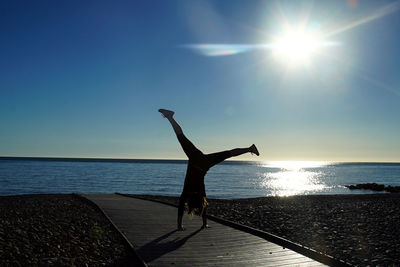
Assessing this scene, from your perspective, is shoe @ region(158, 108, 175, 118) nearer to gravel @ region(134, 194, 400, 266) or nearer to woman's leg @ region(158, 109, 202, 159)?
woman's leg @ region(158, 109, 202, 159)

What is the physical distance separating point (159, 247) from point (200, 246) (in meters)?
0.93

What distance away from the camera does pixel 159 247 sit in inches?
313

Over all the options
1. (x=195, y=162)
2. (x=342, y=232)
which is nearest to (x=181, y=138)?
(x=195, y=162)

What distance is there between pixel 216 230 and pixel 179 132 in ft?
10.0

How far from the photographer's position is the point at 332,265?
6.69 m

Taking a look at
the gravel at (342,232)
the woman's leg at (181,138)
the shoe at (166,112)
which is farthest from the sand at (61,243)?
the gravel at (342,232)

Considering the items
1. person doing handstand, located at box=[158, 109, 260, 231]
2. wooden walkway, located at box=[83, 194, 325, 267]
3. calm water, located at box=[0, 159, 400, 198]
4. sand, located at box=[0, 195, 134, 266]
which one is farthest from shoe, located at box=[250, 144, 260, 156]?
calm water, located at box=[0, 159, 400, 198]

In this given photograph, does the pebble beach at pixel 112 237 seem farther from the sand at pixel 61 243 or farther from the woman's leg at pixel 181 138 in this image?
the woman's leg at pixel 181 138

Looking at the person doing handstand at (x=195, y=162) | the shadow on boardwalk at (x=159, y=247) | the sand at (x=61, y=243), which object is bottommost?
the sand at (x=61, y=243)

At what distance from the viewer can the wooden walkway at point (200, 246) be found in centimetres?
685

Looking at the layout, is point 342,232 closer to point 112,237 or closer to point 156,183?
point 112,237

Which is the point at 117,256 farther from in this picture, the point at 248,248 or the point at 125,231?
the point at 248,248

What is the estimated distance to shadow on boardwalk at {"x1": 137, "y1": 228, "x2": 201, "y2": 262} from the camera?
23.8 feet

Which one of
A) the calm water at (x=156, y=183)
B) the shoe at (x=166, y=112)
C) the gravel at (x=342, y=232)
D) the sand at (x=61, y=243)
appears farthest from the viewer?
the calm water at (x=156, y=183)
